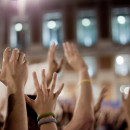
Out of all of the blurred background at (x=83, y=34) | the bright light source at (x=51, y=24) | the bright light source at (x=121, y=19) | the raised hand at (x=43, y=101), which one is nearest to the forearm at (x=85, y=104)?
the raised hand at (x=43, y=101)

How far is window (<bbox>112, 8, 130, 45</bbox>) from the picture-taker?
14.7 meters

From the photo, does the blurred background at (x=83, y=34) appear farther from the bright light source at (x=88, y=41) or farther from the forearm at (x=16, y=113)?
the forearm at (x=16, y=113)

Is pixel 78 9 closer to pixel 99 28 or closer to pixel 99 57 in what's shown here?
pixel 99 28

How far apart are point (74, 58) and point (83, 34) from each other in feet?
43.6

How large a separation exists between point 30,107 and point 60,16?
14.4 meters

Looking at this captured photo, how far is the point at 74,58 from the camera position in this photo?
7.06 feet

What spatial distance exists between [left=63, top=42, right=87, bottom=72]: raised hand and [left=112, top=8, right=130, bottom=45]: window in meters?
12.8

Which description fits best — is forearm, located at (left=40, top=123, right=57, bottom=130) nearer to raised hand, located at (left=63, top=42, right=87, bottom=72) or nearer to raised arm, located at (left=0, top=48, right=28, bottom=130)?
raised arm, located at (left=0, top=48, right=28, bottom=130)

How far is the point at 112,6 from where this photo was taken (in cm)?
1497

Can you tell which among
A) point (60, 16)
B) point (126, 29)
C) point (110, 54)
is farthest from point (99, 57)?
point (60, 16)

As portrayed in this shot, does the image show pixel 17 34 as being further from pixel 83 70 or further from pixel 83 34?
pixel 83 70

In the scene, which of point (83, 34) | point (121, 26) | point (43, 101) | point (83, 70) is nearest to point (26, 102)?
point (43, 101)

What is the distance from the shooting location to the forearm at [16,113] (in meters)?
1.36

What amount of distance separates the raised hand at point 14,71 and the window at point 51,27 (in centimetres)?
1396
